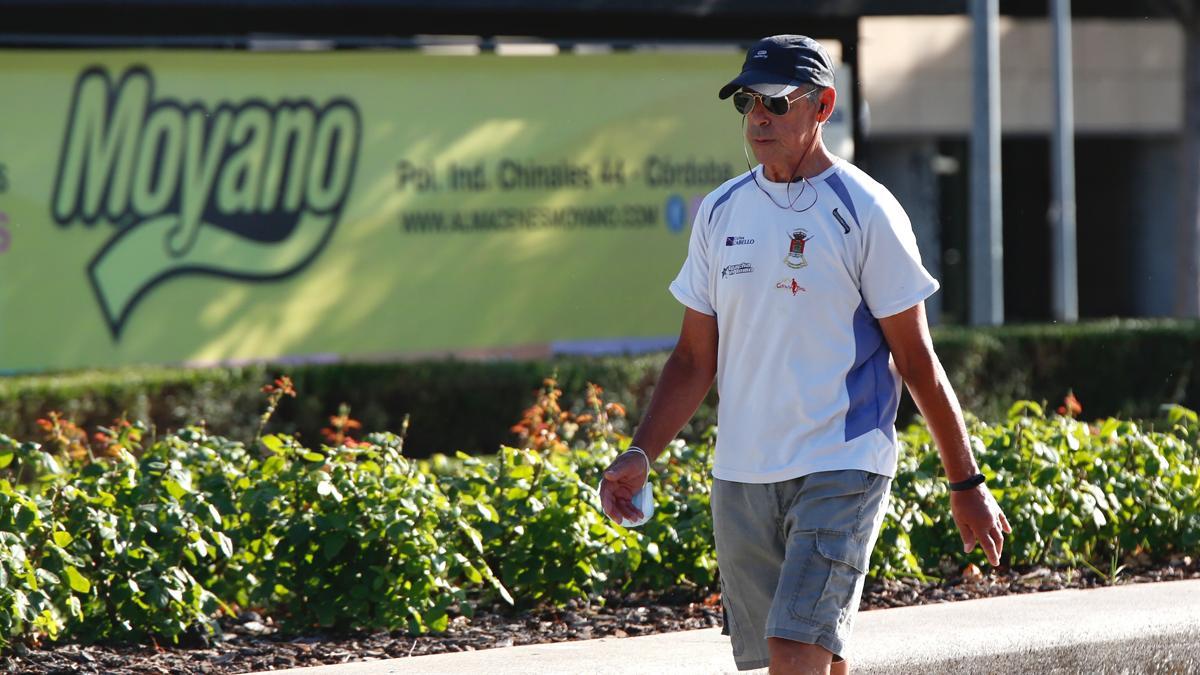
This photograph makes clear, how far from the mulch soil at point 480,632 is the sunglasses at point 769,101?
2011 mm

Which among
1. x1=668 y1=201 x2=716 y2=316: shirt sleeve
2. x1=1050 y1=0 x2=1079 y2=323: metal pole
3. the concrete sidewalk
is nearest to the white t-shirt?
x1=668 y1=201 x2=716 y2=316: shirt sleeve

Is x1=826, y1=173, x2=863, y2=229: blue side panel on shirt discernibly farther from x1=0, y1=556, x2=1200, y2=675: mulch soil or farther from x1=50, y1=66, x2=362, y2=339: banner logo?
x1=50, y1=66, x2=362, y2=339: banner logo

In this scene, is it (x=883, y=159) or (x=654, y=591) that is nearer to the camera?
(x=654, y=591)

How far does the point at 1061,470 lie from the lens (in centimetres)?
611

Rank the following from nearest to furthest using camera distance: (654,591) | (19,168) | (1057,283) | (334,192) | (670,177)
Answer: (654,591), (19,168), (334,192), (670,177), (1057,283)

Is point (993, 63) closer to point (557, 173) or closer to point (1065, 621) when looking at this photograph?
point (557, 173)

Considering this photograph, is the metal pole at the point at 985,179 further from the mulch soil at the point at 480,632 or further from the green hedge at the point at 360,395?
the mulch soil at the point at 480,632

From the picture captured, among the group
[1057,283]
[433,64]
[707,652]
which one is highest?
[433,64]

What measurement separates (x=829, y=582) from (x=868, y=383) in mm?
444

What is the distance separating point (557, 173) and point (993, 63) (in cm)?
364

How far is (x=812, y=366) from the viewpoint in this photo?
3.77 m

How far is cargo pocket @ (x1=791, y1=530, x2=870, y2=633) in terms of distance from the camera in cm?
370

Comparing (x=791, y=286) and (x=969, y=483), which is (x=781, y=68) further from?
(x=969, y=483)

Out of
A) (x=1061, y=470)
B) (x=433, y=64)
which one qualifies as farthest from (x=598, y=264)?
(x=1061, y=470)
